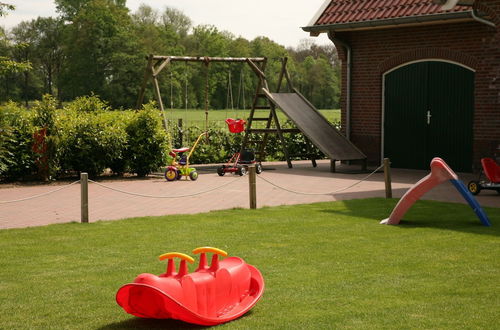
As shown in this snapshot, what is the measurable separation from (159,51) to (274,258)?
6904 centimetres

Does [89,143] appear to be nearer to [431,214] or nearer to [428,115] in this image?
[428,115]

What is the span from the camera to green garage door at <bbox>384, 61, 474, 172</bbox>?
1878 centimetres

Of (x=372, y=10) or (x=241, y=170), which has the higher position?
(x=372, y=10)

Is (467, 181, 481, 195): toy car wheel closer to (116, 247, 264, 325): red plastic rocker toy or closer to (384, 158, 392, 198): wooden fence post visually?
(384, 158, 392, 198): wooden fence post

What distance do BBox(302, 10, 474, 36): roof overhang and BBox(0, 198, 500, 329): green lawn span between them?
6.29m

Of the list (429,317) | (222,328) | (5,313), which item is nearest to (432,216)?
(429,317)

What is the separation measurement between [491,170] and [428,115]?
519 cm

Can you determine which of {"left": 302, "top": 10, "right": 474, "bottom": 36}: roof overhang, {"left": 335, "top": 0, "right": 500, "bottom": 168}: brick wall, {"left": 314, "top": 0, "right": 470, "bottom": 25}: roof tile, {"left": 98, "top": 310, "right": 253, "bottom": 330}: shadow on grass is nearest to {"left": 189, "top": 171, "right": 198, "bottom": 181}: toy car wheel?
{"left": 335, "top": 0, "right": 500, "bottom": 168}: brick wall

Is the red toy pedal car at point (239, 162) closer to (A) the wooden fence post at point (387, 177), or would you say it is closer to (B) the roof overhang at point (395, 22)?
(B) the roof overhang at point (395, 22)

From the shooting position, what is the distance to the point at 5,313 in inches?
262

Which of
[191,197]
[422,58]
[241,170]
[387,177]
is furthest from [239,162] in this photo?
[387,177]

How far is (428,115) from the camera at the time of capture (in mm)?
19703

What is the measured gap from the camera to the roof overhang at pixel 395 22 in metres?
17.5

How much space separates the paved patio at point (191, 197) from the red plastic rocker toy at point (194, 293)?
553cm
